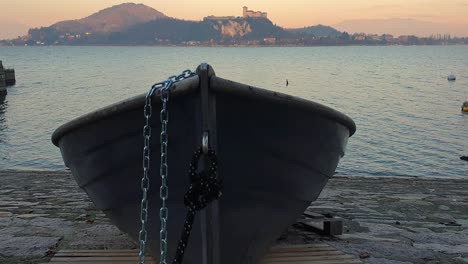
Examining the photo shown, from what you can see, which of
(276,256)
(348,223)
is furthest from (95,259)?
(348,223)

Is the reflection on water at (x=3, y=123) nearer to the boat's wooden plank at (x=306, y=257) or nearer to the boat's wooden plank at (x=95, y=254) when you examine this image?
the boat's wooden plank at (x=95, y=254)

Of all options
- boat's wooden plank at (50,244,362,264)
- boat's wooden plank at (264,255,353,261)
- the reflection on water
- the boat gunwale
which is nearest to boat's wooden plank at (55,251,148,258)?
boat's wooden plank at (50,244,362,264)

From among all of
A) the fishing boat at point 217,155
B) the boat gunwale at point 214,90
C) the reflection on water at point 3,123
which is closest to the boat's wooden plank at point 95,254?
the fishing boat at point 217,155

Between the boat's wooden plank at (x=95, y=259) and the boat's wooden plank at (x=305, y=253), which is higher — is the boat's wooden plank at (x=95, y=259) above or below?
above

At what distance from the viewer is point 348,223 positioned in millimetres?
7785

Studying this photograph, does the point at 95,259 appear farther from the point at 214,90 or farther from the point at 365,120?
the point at 365,120

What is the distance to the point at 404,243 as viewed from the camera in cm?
679

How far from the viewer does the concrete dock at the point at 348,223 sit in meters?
6.45

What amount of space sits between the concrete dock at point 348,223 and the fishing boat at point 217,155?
1.63m

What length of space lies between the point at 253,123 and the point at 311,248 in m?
2.53

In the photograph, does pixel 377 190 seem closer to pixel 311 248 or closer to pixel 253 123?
pixel 311 248

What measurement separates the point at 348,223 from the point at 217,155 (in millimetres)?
3942

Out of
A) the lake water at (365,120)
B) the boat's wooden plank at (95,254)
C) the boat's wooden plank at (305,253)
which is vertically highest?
the boat's wooden plank at (95,254)

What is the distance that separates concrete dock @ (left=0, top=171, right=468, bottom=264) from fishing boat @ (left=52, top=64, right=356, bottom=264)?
1.63 meters
